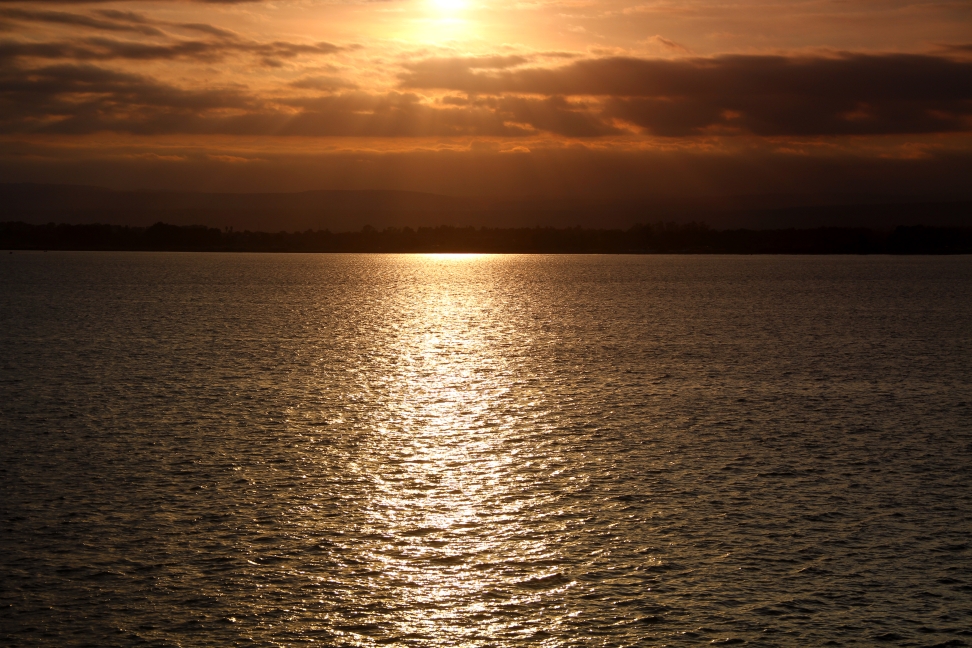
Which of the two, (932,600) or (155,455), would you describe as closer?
(932,600)

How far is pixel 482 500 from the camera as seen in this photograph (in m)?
26.5

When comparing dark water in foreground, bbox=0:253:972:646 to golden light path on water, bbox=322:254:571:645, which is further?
golden light path on water, bbox=322:254:571:645

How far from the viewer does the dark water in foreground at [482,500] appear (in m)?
18.2

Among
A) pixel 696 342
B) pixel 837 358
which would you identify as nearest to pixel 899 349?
pixel 837 358

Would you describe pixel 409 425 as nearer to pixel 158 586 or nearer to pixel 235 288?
pixel 158 586

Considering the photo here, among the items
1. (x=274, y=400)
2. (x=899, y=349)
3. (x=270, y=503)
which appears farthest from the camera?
(x=899, y=349)

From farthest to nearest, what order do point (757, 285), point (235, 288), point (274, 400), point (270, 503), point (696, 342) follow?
point (757, 285) < point (235, 288) < point (696, 342) < point (274, 400) < point (270, 503)

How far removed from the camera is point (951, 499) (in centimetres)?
2698

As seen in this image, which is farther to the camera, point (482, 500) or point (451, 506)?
point (482, 500)

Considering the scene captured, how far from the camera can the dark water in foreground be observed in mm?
18250

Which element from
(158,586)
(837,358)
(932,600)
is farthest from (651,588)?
(837,358)

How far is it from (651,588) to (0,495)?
18.3 metres

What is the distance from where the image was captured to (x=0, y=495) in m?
26.0

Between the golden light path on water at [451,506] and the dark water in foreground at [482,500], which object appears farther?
the golden light path on water at [451,506]
